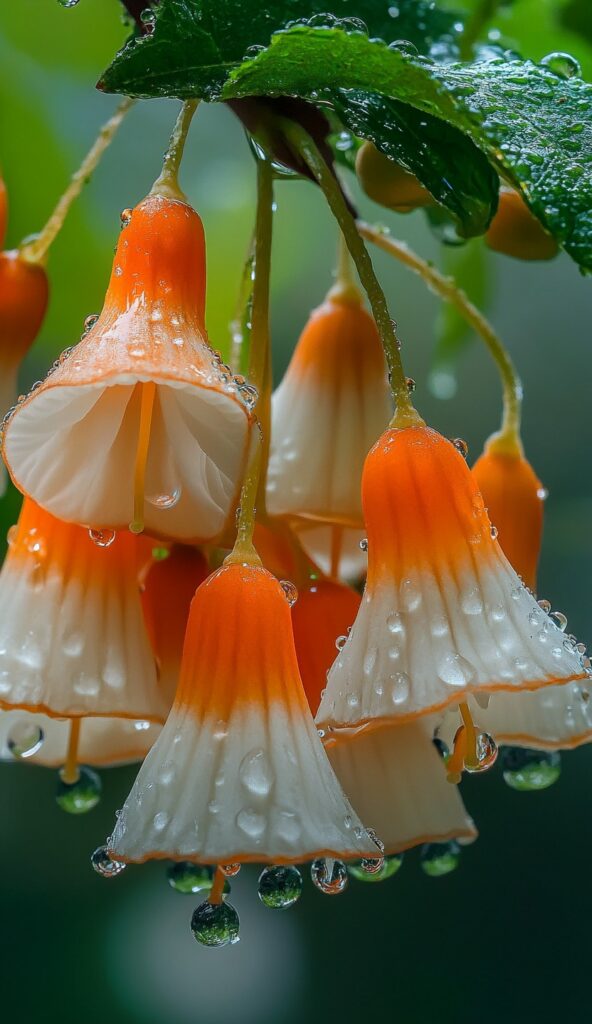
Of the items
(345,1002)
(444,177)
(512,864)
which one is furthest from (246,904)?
(444,177)

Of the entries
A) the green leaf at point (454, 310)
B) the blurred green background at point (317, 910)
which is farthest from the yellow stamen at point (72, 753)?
the blurred green background at point (317, 910)

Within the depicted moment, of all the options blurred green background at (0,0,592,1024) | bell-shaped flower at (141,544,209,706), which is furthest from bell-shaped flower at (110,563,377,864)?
blurred green background at (0,0,592,1024)

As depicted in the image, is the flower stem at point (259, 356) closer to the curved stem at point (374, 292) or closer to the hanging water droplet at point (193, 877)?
the curved stem at point (374, 292)

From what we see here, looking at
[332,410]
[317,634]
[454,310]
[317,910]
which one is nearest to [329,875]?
[317,634]

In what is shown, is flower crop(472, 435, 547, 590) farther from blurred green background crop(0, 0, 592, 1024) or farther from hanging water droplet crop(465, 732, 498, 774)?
blurred green background crop(0, 0, 592, 1024)

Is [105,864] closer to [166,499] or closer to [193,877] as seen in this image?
[193,877]

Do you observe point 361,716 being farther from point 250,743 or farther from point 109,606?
point 109,606

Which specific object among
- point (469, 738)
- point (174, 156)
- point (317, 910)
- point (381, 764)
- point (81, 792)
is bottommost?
point (317, 910)
